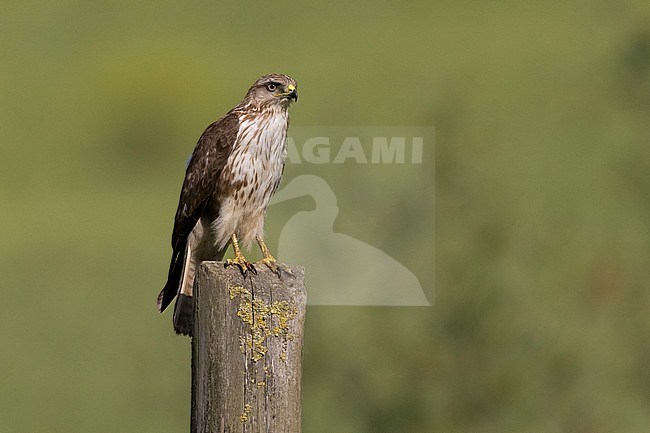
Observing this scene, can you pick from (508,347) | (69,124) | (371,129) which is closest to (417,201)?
(508,347)

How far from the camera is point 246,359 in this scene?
4.86m

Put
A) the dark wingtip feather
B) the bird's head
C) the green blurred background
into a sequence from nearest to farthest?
1. the dark wingtip feather
2. the bird's head
3. the green blurred background

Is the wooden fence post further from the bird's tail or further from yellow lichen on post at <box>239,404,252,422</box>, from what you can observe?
the bird's tail

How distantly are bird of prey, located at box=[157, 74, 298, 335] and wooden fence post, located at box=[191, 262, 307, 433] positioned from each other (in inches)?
87.8

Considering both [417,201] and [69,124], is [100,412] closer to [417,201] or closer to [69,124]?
[417,201]

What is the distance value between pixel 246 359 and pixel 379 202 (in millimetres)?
5959

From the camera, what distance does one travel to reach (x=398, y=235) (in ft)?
35.3

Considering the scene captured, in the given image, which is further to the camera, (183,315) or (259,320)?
(183,315)

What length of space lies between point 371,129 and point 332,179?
10202mm

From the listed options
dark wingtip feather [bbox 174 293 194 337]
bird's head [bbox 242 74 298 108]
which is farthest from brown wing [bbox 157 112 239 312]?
dark wingtip feather [bbox 174 293 194 337]

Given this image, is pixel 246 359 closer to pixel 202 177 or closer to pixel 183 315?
pixel 183 315

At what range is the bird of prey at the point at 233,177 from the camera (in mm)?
7281

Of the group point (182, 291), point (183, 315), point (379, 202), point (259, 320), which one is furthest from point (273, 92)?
point (379, 202)

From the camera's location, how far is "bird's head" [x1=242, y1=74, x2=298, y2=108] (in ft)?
24.6
